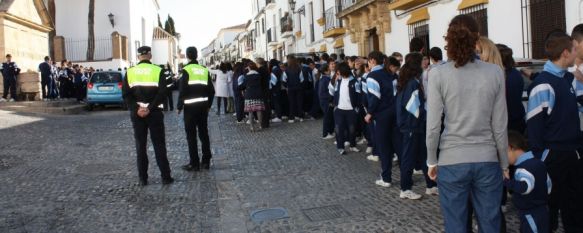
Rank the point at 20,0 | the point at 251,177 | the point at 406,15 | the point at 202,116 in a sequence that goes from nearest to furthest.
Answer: the point at 251,177 < the point at 202,116 < the point at 406,15 < the point at 20,0

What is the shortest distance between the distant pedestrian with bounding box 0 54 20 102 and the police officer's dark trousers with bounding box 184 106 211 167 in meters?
11.5

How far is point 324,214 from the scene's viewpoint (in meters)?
5.70

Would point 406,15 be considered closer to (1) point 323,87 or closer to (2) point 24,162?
(1) point 323,87

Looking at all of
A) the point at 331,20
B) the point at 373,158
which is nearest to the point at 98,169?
the point at 373,158

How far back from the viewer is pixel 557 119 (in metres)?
4.08

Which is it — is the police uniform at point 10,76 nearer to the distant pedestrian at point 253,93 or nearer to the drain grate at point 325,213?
the distant pedestrian at point 253,93

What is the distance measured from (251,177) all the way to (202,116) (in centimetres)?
129

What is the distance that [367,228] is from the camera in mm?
5125

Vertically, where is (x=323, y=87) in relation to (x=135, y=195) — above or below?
above

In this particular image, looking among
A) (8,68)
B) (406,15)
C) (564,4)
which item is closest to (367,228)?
(564,4)

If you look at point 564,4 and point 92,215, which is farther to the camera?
point 564,4

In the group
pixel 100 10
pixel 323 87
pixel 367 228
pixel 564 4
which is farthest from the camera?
pixel 100 10

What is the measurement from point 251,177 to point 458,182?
450 centimetres

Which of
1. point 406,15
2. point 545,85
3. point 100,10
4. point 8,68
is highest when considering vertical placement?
point 100,10
